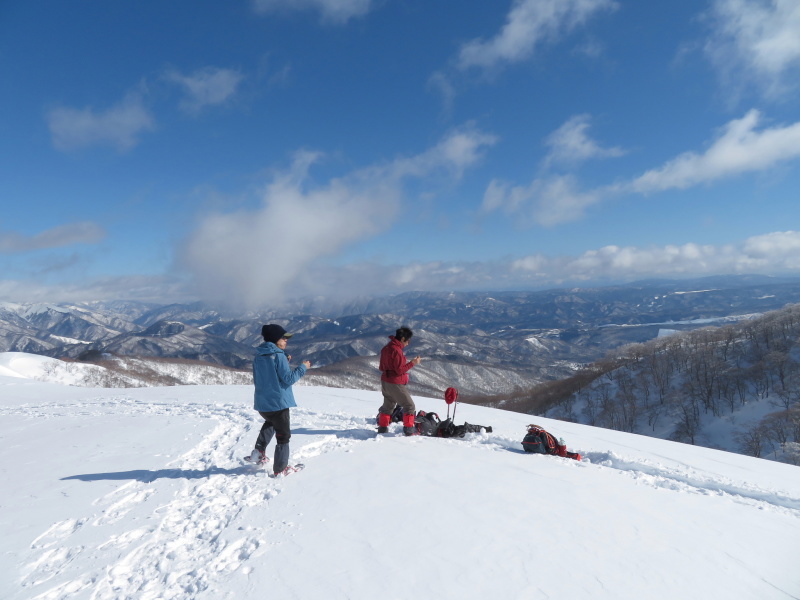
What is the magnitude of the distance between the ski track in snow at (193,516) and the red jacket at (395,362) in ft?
Answer: 4.80

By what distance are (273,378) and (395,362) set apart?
333 cm

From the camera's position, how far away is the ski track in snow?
3854 millimetres

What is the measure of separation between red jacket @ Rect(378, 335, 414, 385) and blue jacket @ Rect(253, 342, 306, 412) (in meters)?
2.87

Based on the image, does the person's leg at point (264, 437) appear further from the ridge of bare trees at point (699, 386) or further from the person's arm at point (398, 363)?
the ridge of bare trees at point (699, 386)

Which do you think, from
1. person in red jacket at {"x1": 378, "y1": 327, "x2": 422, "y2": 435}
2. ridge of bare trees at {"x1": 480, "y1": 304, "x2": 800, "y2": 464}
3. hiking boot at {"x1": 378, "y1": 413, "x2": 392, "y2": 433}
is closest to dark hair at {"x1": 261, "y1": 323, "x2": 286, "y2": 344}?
person in red jacket at {"x1": 378, "y1": 327, "x2": 422, "y2": 435}

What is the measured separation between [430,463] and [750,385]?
108 meters

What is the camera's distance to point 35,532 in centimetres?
A: 471

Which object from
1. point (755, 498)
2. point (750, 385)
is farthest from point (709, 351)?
point (755, 498)

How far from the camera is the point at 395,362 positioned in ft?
30.6

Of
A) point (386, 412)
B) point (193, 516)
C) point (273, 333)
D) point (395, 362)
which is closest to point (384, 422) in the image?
point (386, 412)

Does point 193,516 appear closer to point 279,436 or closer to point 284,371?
point 279,436

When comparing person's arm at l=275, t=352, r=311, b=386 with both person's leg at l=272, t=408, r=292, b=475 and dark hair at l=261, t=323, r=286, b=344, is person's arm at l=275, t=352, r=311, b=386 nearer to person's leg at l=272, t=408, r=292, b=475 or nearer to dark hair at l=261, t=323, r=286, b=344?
dark hair at l=261, t=323, r=286, b=344

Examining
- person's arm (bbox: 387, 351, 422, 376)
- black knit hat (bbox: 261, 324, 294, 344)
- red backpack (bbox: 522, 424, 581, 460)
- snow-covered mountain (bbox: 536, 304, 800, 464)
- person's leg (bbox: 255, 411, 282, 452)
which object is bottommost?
snow-covered mountain (bbox: 536, 304, 800, 464)

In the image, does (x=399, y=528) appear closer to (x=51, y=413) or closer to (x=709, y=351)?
(x=51, y=413)
